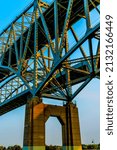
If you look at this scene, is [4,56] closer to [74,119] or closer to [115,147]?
[74,119]

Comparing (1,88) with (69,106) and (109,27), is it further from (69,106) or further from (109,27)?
(109,27)

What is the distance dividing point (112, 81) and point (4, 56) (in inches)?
1378

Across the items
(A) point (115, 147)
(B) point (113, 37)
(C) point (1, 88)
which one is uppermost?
(C) point (1, 88)

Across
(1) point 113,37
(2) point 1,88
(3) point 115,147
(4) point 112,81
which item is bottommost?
(3) point 115,147

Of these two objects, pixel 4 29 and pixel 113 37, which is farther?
pixel 4 29

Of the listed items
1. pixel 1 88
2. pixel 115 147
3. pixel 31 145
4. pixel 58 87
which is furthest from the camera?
pixel 1 88

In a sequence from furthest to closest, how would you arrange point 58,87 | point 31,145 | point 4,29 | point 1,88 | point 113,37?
point 1,88
point 4,29
point 58,87
point 31,145
point 113,37

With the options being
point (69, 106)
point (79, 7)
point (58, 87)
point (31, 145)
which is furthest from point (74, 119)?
point (79, 7)

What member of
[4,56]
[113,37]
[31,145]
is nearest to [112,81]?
[113,37]

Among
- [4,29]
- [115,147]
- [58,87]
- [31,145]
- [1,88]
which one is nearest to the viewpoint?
[115,147]

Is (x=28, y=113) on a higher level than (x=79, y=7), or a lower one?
lower

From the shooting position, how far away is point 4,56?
144 ft

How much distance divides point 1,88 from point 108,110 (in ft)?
150

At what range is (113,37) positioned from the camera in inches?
→ 469
